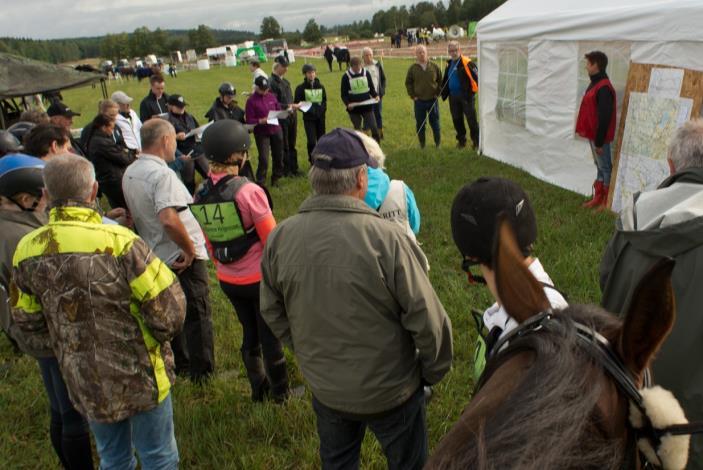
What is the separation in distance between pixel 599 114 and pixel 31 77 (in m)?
12.0

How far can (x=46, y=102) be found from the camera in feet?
72.2

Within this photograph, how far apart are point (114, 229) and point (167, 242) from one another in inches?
56.4

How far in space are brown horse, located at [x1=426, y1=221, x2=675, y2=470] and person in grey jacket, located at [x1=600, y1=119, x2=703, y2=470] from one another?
0.61 metres

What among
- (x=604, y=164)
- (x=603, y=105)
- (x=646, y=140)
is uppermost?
(x=603, y=105)

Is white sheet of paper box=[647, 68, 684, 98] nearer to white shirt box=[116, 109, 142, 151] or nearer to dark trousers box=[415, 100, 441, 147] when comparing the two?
dark trousers box=[415, 100, 441, 147]

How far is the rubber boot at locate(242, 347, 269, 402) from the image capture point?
346 cm

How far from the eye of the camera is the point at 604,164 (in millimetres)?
6301

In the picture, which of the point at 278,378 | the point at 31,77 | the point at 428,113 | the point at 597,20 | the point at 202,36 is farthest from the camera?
the point at 202,36

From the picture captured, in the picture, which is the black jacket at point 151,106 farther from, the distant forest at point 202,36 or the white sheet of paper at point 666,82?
the distant forest at point 202,36

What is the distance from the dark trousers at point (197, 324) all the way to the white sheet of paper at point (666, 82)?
4.87 metres

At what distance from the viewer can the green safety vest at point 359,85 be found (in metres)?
9.98

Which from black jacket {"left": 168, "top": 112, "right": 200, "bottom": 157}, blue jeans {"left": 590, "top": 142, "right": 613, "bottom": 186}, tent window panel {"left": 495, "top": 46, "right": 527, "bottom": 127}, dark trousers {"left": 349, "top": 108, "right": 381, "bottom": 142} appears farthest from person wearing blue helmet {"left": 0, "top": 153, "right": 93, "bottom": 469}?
dark trousers {"left": 349, "top": 108, "right": 381, "bottom": 142}

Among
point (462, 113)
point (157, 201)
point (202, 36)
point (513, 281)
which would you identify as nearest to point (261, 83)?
point (462, 113)

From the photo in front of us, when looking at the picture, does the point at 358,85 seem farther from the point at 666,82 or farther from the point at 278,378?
the point at 278,378
